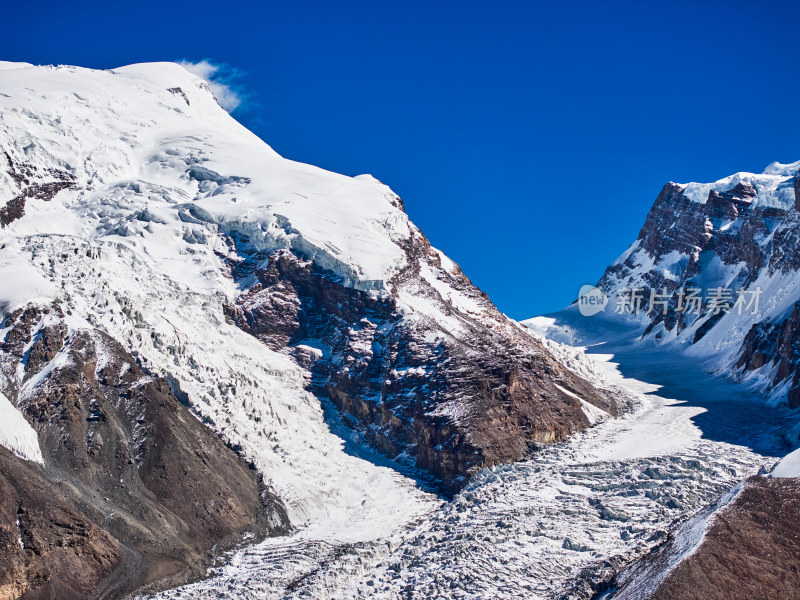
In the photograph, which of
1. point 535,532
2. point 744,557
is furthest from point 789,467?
point 535,532

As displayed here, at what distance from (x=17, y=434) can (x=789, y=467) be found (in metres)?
63.2

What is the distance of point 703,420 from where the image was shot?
112688mm

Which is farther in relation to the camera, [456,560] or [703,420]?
[703,420]

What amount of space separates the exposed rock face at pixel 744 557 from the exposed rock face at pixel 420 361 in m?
28.6

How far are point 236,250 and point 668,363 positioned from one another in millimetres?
78616

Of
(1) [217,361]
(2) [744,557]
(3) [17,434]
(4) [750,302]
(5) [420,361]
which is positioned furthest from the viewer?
(4) [750,302]

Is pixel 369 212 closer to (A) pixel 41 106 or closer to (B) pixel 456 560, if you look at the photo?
(A) pixel 41 106

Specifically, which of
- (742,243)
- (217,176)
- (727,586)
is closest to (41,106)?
(217,176)

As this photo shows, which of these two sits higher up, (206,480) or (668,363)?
(668,363)

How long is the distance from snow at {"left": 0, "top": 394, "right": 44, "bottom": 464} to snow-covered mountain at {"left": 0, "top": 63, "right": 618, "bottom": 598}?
0.19m

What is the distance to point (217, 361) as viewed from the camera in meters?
100

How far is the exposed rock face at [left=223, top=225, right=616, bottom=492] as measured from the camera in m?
98.7

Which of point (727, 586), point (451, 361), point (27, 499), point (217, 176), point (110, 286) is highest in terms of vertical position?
point (217, 176)

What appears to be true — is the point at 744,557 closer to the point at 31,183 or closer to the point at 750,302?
the point at 750,302
